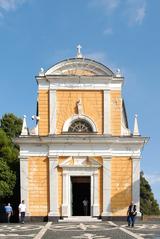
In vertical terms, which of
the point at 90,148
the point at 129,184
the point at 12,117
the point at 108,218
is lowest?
the point at 108,218

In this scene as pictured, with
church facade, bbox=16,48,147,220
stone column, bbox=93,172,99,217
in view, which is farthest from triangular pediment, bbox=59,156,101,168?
stone column, bbox=93,172,99,217

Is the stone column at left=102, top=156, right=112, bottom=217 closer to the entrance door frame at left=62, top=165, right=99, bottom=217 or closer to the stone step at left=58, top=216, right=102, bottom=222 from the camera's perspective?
the entrance door frame at left=62, top=165, right=99, bottom=217

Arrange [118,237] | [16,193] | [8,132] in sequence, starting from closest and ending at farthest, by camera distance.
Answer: [118,237] → [16,193] → [8,132]

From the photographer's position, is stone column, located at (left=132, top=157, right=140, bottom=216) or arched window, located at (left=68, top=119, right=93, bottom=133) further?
arched window, located at (left=68, top=119, right=93, bottom=133)

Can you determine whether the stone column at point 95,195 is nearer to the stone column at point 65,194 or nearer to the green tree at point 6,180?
the stone column at point 65,194

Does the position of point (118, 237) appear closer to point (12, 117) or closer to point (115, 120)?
point (115, 120)

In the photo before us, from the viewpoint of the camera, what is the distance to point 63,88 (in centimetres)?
3259

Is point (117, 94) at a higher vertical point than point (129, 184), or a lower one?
higher

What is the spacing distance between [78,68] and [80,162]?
5.82 metres

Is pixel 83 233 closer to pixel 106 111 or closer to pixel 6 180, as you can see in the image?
pixel 106 111

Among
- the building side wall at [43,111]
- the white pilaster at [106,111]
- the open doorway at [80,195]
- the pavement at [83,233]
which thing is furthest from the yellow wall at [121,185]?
the pavement at [83,233]

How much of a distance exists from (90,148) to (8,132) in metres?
15.9

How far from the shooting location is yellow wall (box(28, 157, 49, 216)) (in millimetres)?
31469

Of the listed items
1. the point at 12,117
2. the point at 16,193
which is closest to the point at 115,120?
the point at 16,193
